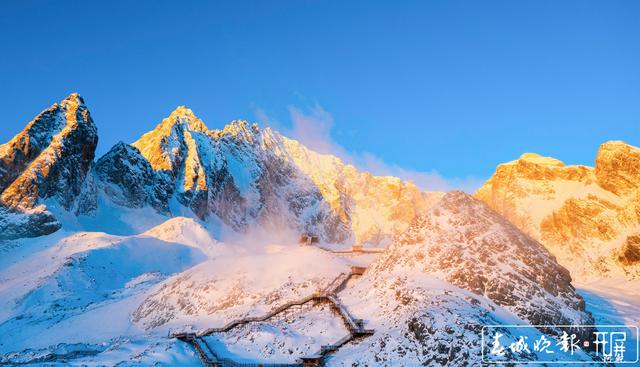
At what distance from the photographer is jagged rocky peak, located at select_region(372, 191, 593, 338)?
3838cm

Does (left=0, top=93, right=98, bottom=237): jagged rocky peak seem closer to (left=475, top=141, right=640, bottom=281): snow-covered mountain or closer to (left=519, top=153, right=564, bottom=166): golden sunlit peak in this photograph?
(left=475, top=141, right=640, bottom=281): snow-covered mountain

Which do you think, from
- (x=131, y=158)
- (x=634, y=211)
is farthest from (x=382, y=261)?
(x=131, y=158)

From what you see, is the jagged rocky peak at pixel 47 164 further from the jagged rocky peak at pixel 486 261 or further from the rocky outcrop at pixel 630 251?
the rocky outcrop at pixel 630 251

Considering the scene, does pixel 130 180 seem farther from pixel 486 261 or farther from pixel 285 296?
pixel 486 261

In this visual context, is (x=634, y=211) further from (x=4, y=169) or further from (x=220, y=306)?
(x=4, y=169)

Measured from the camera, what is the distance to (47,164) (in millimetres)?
123500

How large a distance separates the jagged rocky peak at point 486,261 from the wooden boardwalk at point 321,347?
257 inches

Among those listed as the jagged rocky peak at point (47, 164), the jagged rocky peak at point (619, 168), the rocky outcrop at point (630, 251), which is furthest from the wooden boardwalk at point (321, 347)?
the jagged rocky peak at point (619, 168)

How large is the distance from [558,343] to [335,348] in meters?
15.7

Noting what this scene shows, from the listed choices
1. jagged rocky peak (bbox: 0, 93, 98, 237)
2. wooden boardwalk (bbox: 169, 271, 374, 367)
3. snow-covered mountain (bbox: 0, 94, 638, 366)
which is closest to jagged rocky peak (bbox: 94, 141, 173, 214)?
jagged rocky peak (bbox: 0, 93, 98, 237)

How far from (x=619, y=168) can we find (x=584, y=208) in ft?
44.3

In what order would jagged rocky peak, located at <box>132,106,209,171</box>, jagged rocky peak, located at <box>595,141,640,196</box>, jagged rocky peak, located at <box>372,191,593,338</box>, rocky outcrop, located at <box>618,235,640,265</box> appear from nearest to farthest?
jagged rocky peak, located at <box>372,191,593,338</box>
rocky outcrop, located at <box>618,235,640,265</box>
jagged rocky peak, located at <box>595,141,640,196</box>
jagged rocky peak, located at <box>132,106,209,171</box>

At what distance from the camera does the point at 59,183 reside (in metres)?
125

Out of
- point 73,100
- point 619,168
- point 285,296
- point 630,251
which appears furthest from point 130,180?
point 619,168
